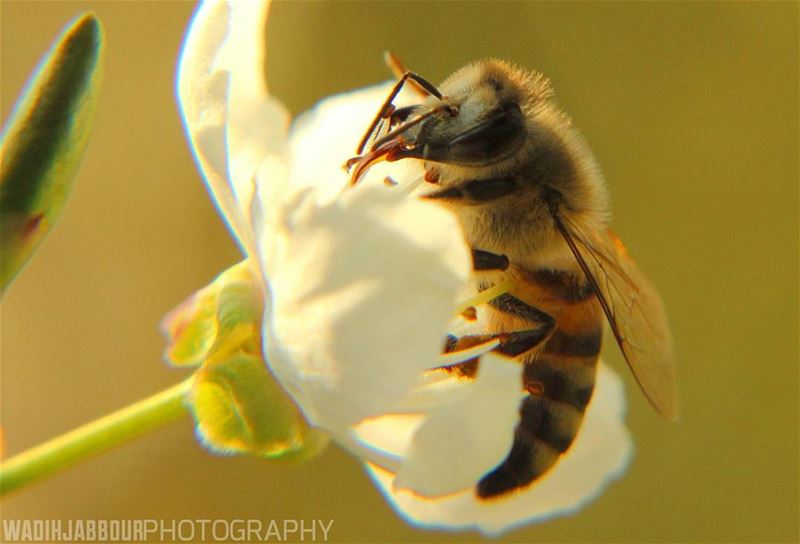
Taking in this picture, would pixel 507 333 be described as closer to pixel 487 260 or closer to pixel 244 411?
pixel 487 260

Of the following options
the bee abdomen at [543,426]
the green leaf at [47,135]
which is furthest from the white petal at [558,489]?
the green leaf at [47,135]

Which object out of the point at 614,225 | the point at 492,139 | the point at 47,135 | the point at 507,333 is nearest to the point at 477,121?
the point at 492,139

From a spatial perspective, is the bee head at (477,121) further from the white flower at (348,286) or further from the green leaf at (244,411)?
the green leaf at (244,411)

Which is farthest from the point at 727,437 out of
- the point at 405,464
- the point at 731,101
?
the point at 405,464

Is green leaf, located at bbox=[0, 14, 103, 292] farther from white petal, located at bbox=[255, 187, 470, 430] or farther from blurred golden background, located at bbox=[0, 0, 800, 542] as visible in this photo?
blurred golden background, located at bbox=[0, 0, 800, 542]

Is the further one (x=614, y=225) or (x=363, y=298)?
(x=614, y=225)

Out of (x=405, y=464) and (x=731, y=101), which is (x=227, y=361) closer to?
(x=405, y=464)
